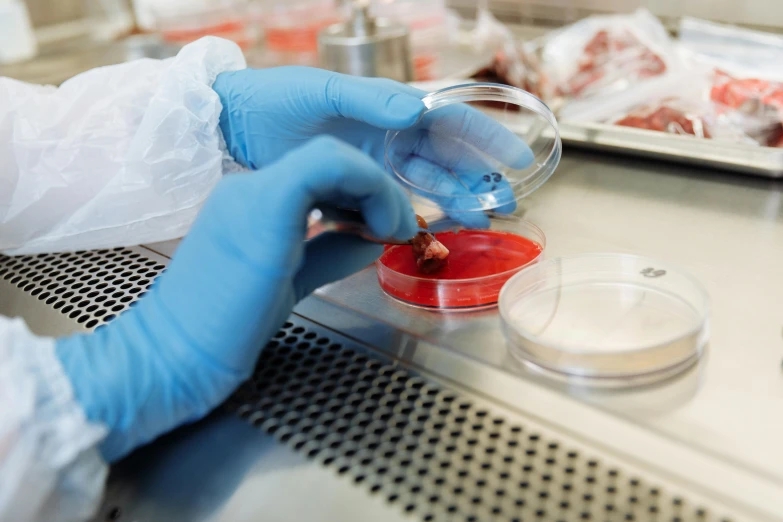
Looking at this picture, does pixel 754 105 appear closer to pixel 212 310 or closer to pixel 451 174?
pixel 451 174

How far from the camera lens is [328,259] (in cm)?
102

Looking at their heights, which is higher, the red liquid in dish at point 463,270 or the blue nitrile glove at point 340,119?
the blue nitrile glove at point 340,119

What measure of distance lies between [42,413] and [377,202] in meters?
0.48

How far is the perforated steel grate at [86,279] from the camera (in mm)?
1168

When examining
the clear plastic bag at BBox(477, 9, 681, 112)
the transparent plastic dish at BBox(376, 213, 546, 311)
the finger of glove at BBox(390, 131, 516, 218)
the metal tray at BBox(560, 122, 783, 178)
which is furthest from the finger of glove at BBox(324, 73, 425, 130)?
the clear plastic bag at BBox(477, 9, 681, 112)

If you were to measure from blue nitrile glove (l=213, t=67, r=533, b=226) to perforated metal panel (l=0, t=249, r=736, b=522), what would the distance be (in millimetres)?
385

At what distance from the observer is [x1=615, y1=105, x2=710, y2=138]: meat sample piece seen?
1488 millimetres

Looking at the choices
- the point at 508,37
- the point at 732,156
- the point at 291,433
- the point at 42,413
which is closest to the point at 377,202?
the point at 291,433

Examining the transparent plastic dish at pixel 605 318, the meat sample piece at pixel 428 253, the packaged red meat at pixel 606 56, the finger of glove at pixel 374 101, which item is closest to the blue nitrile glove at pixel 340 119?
the finger of glove at pixel 374 101

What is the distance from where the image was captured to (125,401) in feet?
2.72

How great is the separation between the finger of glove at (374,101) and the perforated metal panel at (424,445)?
36 cm

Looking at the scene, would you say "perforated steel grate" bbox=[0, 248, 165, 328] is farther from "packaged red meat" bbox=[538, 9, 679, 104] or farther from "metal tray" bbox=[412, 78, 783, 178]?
"packaged red meat" bbox=[538, 9, 679, 104]

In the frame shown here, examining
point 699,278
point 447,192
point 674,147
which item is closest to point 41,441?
point 447,192

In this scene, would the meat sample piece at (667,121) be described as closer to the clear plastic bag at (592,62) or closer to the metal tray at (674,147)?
the metal tray at (674,147)
